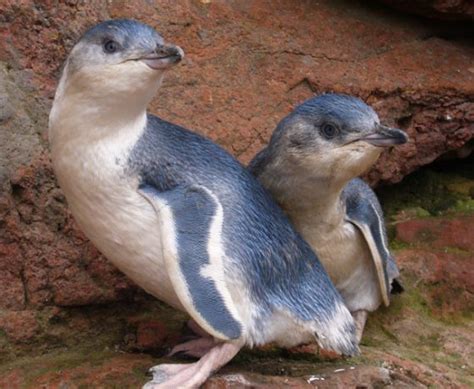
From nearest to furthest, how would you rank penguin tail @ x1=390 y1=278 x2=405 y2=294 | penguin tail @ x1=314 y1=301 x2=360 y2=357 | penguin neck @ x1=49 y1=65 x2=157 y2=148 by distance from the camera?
penguin neck @ x1=49 y1=65 x2=157 y2=148
penguin tail @ x1=314 y1=301 x2=360 y2=357
penguin tail @ x1=390 y1=278 x2=405 y2=294

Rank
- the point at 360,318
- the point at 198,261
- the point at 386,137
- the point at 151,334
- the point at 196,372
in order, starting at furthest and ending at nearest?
the point at 360,318 < the point at 151,334 < the point at 386,137 < the point at 196,372 < the point at 198,261

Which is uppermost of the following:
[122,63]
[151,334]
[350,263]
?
[122,63]

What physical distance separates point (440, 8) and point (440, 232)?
765 millimetres

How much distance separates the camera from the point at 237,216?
2.16 m

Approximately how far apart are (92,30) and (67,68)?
0.35 ft

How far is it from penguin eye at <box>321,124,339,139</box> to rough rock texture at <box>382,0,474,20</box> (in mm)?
1202

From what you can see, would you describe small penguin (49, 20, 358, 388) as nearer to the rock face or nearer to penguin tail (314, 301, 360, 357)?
penguin tail (314, 301, 360, 357)

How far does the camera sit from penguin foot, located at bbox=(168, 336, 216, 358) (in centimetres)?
238

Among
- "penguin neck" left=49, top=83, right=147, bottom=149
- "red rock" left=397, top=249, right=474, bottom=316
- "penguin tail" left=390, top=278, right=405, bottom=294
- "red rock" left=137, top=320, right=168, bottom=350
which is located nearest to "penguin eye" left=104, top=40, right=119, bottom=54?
"penguin neck" left=49, top=83, right=147, bottom=149

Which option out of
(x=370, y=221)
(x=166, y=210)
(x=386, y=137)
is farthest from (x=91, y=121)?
(x=370, y=221)

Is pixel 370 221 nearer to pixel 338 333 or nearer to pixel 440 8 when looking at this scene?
pixel 338 333

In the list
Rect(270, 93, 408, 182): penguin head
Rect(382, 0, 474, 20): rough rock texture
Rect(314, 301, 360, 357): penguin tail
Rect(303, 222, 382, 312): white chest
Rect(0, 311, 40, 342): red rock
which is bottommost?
Rect(0, 311, 40, 342): red rock

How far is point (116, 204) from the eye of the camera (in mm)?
2127

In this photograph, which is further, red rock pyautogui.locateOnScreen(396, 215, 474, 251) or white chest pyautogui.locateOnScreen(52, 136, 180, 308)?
red rock pyautogui.locateOnScreen(396, 215, 474, 251)
